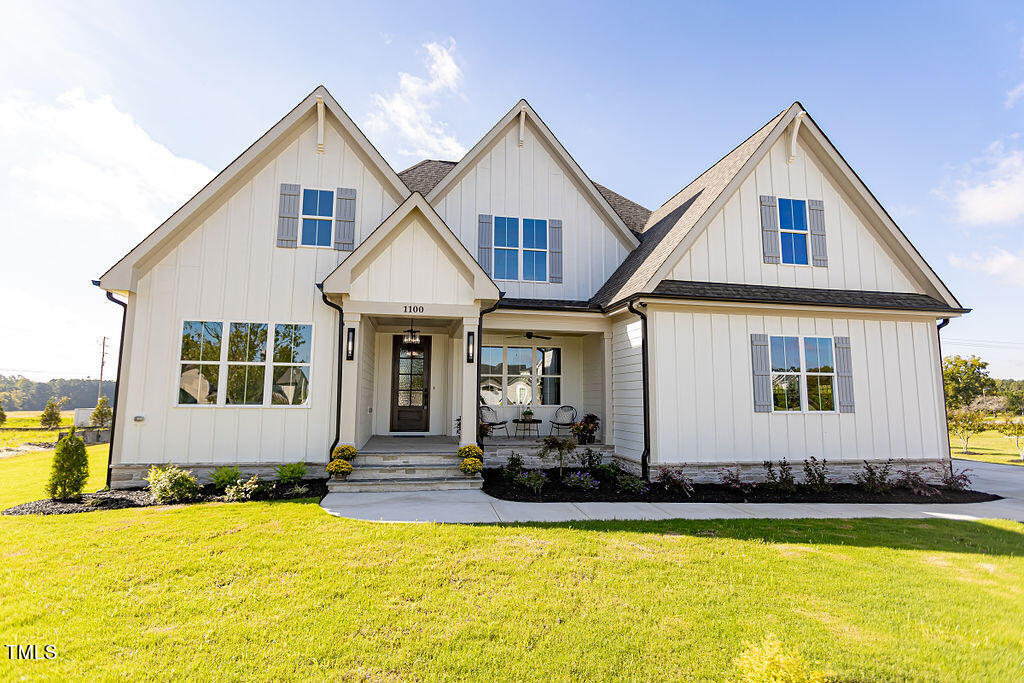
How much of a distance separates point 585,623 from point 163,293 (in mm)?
9718

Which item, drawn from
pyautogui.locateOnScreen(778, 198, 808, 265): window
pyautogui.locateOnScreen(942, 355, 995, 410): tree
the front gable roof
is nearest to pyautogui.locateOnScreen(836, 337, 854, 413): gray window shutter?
pyautogui.locateOnScreen(778, 198, 808, 265): window

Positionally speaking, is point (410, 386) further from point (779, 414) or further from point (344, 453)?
point (779, 414)

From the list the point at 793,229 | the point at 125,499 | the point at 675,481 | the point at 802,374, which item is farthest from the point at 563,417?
the point at 125,499

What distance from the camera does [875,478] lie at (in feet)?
30.9

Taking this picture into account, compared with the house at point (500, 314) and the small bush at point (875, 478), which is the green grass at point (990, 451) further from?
the house at point (500, 314)

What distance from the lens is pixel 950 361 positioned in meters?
26.2

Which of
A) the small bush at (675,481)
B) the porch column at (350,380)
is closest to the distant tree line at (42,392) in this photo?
the porch column at (350,380)

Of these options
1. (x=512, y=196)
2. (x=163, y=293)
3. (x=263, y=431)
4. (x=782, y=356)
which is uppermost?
A: (x=512, y=196)

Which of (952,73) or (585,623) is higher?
(952,73)

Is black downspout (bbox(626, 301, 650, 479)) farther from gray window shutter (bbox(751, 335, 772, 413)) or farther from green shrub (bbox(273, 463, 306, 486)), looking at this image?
green shrub (bbox(273, 463, 306, 486))

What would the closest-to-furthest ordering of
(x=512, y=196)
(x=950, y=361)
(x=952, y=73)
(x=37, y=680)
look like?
(x=37, y=680) → (x=952, y=73) → (x=512, y=196) → (x=950, y=361)

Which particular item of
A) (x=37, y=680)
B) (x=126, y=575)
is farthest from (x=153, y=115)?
(x=37, y=680)

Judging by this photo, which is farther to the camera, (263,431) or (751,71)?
(751,71)

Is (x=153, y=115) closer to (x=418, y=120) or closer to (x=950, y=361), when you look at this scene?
(x=418, y=120)
